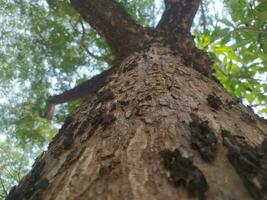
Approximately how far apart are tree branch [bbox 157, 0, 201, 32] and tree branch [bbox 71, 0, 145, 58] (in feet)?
1.00

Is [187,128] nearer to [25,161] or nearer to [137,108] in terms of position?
[137,108]

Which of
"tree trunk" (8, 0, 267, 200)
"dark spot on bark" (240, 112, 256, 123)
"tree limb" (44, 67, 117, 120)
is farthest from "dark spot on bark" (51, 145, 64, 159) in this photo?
"tree limb" (44, 67, 117, 120)

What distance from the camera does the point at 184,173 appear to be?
1.17 metres

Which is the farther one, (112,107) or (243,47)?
(243,47)

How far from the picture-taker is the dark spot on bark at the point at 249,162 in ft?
3.73

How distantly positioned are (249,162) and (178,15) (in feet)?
10.0

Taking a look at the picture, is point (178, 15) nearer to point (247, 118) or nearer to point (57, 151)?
point (247, 118)

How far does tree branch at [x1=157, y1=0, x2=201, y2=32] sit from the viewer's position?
3.97 m

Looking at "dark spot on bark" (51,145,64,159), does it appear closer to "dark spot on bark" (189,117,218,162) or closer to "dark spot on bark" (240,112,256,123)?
"dark spot on bark" (189,117,218,162)

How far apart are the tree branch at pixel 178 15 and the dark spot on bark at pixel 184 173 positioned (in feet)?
9.26

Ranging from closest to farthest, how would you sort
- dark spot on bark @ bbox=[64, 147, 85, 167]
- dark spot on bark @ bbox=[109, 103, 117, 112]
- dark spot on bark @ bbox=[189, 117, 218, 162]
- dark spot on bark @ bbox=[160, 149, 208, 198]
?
dark spot on bark @ bbox=[160, 149, 208, 198] → dark spot on bark @ bbox=[189, 117, 218, 162] → dark spot on bark @ bbox=[64, 147, 85, 167] → dark spot on bark @ bbox=[109, 103, 117, 112]

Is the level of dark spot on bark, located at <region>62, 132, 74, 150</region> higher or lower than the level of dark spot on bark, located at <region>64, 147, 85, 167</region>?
higher

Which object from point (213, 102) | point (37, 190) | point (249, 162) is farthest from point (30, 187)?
point (213, 102)

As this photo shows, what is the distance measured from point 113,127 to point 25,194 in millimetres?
501
